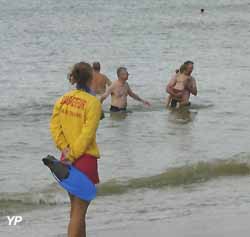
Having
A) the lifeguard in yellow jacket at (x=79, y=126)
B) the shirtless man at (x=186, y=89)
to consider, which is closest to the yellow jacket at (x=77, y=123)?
the lifeguard in yellow jacket at (x=79, y=126)

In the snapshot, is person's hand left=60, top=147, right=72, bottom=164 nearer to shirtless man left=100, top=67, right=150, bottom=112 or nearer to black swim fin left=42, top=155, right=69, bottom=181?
black swim fin left=42, top=155, right=69, bottom=181

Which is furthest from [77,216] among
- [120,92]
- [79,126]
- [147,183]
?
[120,92]

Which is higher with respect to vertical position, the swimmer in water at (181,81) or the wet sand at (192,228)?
the swimmer in water at (181,81)

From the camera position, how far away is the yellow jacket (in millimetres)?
6445

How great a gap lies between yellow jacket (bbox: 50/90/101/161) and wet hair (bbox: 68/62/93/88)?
0.08 m

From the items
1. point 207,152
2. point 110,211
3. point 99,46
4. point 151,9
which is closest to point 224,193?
point 110,211

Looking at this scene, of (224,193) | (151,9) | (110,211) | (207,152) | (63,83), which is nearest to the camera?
(110,211)

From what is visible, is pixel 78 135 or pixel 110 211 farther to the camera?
pixel 110 211

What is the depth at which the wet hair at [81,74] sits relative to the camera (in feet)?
21.3

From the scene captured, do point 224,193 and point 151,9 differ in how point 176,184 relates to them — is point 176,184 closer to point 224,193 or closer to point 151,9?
point 224,193

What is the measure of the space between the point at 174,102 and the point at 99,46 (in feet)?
65.8

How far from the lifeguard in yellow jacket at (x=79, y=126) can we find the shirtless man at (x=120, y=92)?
927 centimetres

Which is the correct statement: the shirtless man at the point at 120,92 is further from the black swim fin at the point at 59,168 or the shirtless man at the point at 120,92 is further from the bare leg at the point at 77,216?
the black swim fin at the point at 59,168

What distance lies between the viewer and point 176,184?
10719 millimetres
